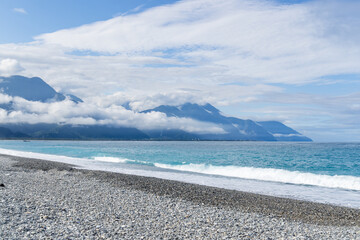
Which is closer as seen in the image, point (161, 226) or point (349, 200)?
point (161, 226)

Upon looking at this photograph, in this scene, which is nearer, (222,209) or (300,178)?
(222,209)

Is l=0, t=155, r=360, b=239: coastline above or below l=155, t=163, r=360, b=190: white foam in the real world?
above

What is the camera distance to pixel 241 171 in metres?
41.8

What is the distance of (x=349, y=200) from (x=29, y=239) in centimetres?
1913

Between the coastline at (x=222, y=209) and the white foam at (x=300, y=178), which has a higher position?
the coastline at (x=222, y=209)

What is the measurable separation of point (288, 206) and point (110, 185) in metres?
10.7

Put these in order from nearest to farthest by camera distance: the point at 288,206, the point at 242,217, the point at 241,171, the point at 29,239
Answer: the point at 29,239 < the point at 242,217 < the point at 288,206 < the point at 241,171

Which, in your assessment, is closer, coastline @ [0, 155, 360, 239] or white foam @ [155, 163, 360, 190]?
coastline @ [0, 155, 360, 239]

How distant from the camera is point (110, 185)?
2136cm

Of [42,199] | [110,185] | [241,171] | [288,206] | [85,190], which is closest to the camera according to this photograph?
[42,199]

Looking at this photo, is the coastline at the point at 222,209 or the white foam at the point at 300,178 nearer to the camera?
the coastline at the point at 222,209

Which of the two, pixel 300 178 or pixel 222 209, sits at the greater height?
pixel 222 209

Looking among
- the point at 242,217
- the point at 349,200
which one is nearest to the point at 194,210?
the point at 242,217

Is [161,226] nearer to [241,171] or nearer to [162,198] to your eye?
[162,198]
